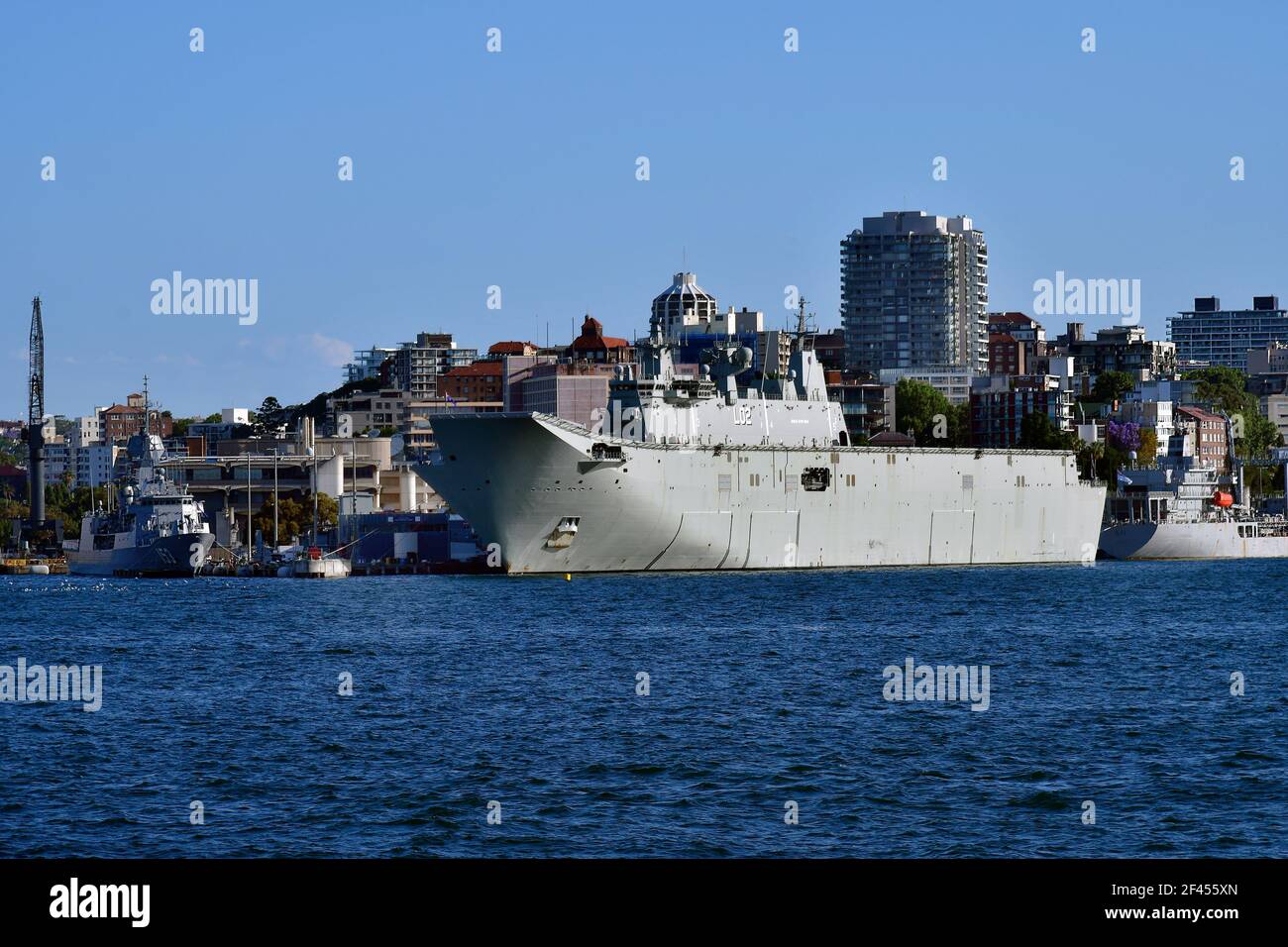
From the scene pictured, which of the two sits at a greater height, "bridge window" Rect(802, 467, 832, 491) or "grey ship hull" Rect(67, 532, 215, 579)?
"bridge window" Rect(802, 467, 832, 491)

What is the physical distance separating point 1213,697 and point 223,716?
18.5 m

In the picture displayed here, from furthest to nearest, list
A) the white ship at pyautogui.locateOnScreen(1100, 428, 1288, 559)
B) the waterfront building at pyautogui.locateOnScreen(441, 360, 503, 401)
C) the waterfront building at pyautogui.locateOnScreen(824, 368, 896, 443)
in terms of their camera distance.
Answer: the waterfront building at pyautogui.locateOnScreen(441, 360, 503, 401) < the waterfront building at pyautogui.locateOnScreen(824, 368, 896, 443) < the white ship at pyautogui.locateOnScreen(1100, 428, 1288, 559)

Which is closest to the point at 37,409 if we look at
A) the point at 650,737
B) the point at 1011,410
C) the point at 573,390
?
the point at 573,390

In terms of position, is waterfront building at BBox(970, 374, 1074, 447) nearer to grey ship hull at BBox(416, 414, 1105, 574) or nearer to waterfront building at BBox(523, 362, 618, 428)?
waterfront building at BBox(523, 362, 618, 428)

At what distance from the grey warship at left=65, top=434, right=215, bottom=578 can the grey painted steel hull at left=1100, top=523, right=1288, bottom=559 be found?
56.3 m

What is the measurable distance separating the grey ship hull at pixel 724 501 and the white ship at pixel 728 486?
0.08m

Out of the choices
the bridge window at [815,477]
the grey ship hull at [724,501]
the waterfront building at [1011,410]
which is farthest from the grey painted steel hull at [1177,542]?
the waterfront building at [1011,410]

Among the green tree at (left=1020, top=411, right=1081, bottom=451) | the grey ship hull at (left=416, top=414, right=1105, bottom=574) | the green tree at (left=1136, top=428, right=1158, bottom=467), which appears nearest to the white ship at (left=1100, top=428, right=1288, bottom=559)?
the green tree at (left=1020, top=411, right=1081, bottom=451)

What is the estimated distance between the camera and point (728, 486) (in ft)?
250

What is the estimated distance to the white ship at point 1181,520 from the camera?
112m

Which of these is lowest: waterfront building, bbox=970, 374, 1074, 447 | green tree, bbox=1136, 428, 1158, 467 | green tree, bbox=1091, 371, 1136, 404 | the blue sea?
the blue sea

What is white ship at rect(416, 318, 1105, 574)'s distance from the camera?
69.9 m

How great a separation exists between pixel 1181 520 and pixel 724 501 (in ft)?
174

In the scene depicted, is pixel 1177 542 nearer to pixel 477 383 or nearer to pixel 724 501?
pixel 724 501
